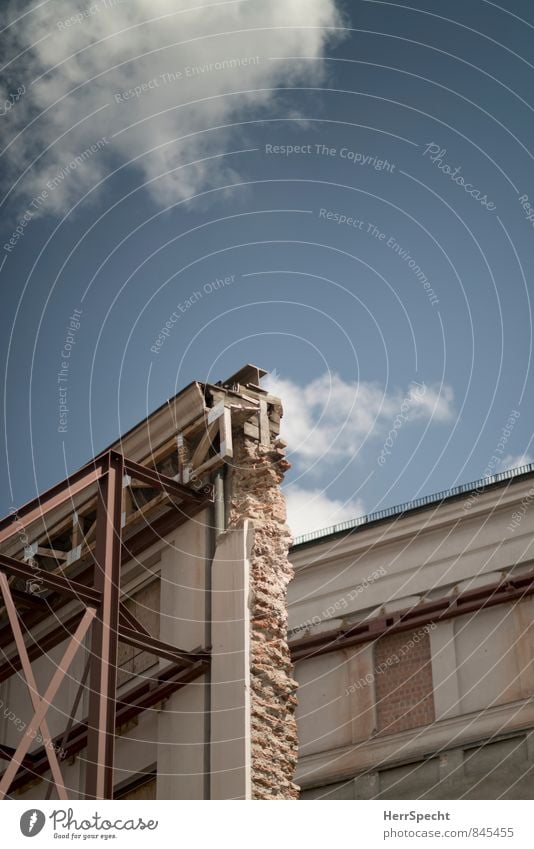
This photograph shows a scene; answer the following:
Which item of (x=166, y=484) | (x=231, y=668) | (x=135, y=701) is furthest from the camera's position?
(x=166, y=484)

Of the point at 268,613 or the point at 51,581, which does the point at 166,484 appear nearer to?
the point at 268,613

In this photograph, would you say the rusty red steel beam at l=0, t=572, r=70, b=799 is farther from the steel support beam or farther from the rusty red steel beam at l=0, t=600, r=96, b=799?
the steel support beam

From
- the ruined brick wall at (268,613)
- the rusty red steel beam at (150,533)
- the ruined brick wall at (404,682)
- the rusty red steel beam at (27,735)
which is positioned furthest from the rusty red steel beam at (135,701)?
the ruined brick wall at (404,682)

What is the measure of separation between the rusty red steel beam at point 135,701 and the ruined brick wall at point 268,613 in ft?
3.02

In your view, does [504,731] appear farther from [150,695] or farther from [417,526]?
[150,695]

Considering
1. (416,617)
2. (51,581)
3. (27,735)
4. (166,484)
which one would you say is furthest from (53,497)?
(416,617)

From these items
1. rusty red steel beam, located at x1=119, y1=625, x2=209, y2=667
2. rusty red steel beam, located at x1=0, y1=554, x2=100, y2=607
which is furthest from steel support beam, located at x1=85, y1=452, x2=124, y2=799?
rusty red steel beam, located at x1=119, y1=625, x2=209, y2=667

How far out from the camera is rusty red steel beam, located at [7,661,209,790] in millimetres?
16422

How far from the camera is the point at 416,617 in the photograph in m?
27.8

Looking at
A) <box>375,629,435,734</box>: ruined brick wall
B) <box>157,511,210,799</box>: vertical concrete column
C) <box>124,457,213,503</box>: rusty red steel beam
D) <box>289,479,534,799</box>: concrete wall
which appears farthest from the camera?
<box>375,629,435,734</box>: ruined brick wall

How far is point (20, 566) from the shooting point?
1560cm

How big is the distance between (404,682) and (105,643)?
45.8 feet

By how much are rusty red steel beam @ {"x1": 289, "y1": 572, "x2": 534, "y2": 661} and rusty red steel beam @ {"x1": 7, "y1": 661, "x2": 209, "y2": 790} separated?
10.3 meters

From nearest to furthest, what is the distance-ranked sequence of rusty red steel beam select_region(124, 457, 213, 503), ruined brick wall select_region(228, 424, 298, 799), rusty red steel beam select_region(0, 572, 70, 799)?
rusty red steel beam select_region(0, 572, 70, 799)
ruined brick wall select_region(228, 424, 298, 799)
rusty red steel beam select_region(124, 457, 213, 503)
